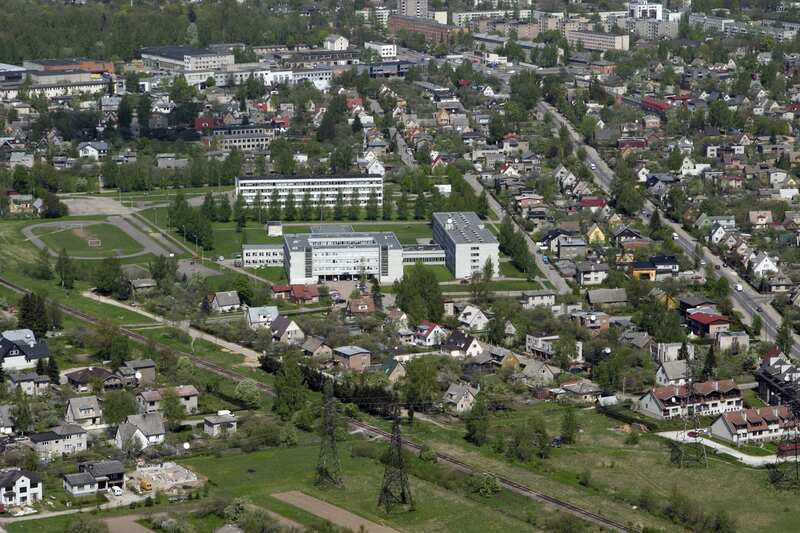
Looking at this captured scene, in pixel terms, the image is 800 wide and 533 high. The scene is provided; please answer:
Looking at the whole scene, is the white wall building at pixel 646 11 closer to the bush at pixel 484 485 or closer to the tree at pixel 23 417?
the tree at pixel 23 417

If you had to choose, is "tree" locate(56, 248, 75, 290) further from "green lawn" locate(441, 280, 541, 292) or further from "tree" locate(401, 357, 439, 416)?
"tree" locate(401, 357, 439, 416)

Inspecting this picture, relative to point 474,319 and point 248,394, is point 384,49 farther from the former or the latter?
point 248,394

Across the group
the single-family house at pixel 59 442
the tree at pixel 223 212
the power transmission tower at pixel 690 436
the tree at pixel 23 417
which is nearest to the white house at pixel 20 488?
the single-family house at pixel 59 442

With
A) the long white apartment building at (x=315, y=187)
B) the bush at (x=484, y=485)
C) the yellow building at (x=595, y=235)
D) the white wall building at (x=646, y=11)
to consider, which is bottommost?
the yellow building at (x=595, y=235)

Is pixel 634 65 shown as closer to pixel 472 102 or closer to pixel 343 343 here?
pixel 472 102

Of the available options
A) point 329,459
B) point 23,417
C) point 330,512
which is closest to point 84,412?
point 23,417

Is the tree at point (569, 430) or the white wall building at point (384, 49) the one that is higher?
the white wall building at point (384, 49)

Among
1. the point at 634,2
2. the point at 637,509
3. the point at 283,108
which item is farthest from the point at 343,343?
the point at 634,2
